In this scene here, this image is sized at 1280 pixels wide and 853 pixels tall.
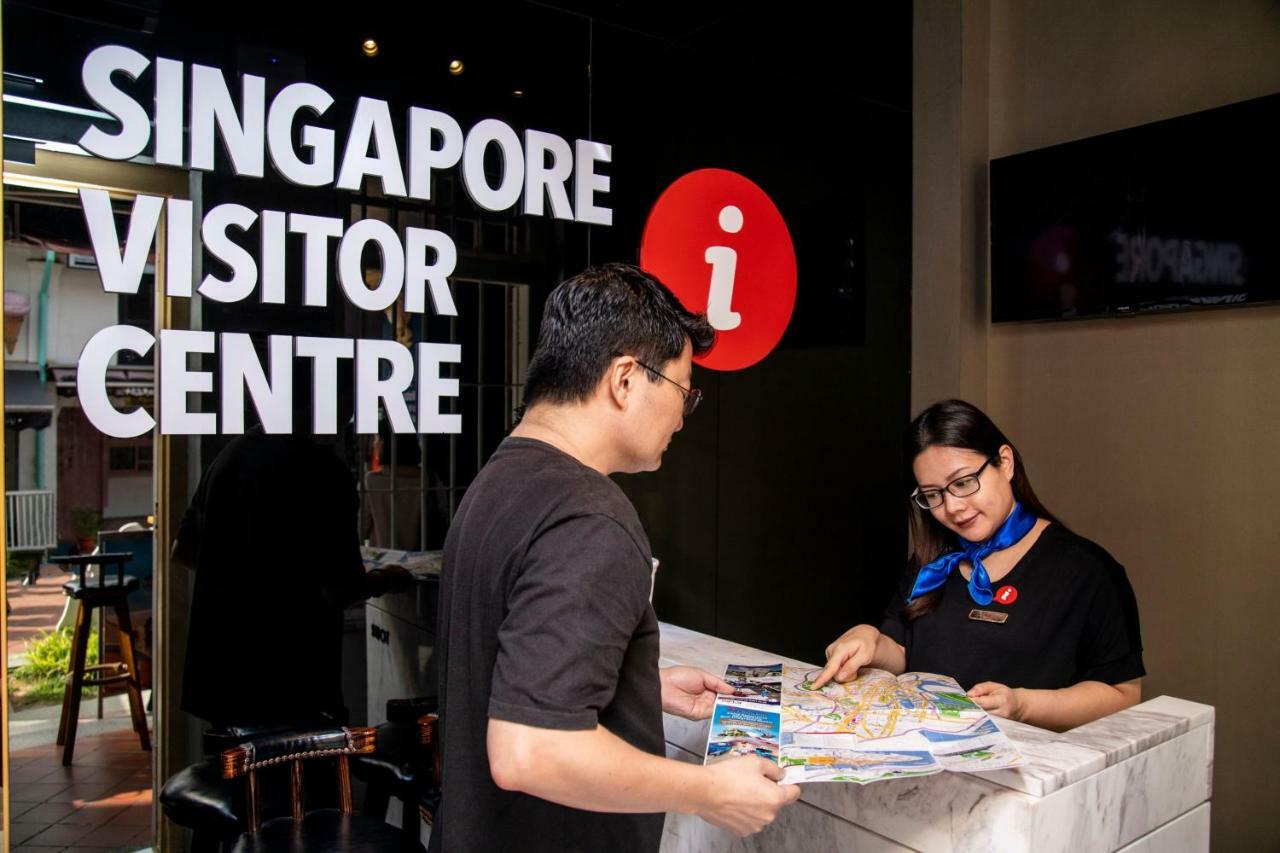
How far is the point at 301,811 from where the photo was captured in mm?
2010

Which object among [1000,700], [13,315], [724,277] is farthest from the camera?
[724,277]

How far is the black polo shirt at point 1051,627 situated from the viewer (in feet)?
6.05

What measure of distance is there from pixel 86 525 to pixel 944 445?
6.33 feet

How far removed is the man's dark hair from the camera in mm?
1204

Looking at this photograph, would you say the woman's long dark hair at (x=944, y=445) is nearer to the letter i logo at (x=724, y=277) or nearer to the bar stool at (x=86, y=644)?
the letter i logo at (x=724, y=277)

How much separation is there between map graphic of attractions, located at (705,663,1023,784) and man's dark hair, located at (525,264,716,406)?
0.51 meters

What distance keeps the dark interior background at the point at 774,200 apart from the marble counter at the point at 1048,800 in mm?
1490

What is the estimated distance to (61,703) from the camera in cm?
207

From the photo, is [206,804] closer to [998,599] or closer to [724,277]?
[998,599]

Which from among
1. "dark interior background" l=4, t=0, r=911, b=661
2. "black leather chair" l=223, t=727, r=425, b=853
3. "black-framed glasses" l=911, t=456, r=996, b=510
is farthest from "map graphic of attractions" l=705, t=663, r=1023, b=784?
"dark interior background" l=4, t=0, r=911, b=661

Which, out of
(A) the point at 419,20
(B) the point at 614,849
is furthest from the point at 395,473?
(B) the point at 614,849

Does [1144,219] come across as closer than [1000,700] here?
No

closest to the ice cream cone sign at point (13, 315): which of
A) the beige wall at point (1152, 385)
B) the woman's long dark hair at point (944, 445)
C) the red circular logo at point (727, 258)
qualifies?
the red circular logo at point (727, 258)

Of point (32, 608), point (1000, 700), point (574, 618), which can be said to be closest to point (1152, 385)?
point (1000, 700)
